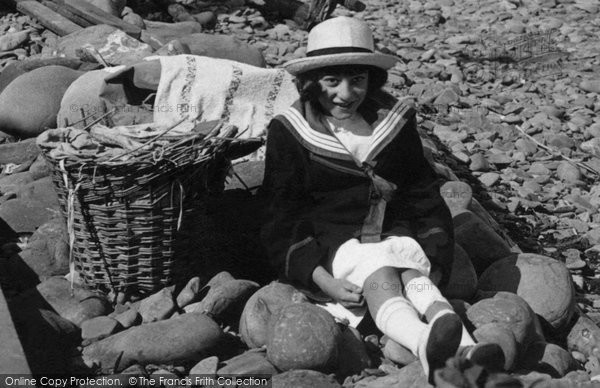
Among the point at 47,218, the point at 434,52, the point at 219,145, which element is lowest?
the point at 434,52

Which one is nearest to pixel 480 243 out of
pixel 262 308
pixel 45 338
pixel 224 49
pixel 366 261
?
pixel 366 261

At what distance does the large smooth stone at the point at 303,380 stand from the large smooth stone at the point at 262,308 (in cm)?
30

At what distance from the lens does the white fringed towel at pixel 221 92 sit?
513cm

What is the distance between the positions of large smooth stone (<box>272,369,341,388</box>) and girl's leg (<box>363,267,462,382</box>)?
33 centimetres

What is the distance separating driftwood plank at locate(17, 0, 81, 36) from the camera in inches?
301

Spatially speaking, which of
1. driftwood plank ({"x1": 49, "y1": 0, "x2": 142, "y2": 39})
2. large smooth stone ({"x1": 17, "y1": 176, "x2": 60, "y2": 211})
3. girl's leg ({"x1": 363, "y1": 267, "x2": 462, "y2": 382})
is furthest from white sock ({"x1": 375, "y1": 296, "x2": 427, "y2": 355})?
driftwood plank ({"x1": 49, "y1": 0, "x2": 142, "y2": 39})

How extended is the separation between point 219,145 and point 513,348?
4.67 feet

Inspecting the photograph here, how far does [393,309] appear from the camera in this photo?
352 cm

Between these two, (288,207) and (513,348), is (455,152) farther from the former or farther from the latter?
(513,348)

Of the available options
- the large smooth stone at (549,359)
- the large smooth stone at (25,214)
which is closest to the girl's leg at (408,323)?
the large smooth stone at (549,359)

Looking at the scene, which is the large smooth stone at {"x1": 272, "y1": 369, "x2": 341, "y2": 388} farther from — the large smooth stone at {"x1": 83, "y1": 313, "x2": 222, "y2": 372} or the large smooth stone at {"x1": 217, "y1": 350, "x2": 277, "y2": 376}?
the large smooth stone at {"x1": 83, "y1": 313, "x2": 222, "y2": 372}

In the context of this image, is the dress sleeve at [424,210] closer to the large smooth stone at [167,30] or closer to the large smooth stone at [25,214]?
the large smooth stone at [25,214]

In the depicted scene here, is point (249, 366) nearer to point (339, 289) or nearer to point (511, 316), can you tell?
point (339, 289)

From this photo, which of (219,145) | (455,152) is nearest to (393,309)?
(219,145)
